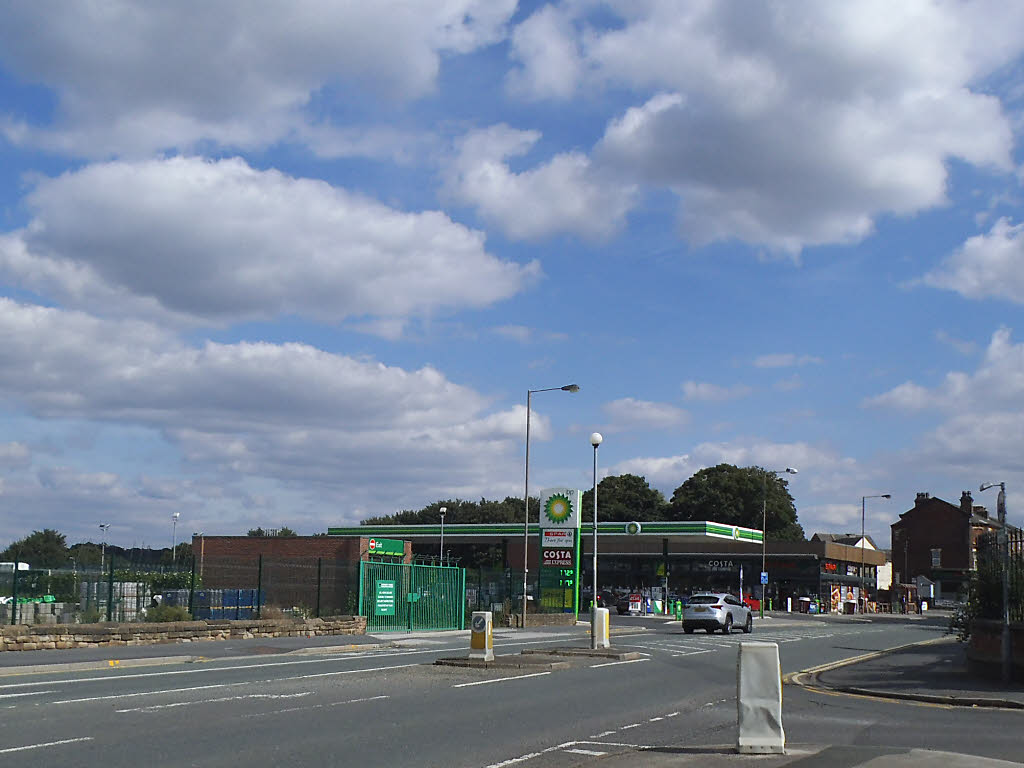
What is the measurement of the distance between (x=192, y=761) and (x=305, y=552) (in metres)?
53.6

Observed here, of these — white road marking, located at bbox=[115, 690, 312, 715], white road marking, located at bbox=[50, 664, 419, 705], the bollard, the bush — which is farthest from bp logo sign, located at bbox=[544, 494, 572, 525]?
white road marking, located at bbox=[115, 690, 312, 715]

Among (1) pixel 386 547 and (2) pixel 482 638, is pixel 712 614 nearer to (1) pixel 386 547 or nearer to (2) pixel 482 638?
(2) pixel 482 638

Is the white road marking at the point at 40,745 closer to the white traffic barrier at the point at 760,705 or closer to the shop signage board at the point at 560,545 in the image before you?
the white traffic barrier at the point at 760,705

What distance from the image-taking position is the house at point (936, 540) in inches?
4304

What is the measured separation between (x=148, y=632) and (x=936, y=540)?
100138 mm

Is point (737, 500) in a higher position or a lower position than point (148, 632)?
higher

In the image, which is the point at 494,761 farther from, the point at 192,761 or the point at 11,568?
the point at 11,568

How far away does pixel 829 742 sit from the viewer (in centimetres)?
1193

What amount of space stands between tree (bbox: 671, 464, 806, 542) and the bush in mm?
87080

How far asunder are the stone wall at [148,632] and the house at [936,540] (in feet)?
294

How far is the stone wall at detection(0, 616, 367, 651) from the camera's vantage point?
23953 mm

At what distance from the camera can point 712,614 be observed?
39469 mm

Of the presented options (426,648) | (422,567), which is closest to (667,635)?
(422,567)

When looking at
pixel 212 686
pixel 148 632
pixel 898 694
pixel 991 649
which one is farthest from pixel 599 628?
pixel 212 686
